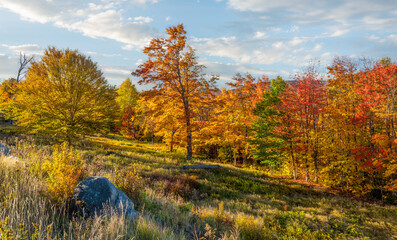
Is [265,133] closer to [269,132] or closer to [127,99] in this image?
[269,132]

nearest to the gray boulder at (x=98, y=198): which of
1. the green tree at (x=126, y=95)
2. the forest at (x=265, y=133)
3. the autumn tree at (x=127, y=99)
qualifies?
the forest at (x=265, y=133)

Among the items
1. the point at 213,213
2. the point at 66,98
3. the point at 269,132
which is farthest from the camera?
the point at 269,132

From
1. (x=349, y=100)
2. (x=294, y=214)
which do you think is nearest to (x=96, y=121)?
(x=294, y=214)

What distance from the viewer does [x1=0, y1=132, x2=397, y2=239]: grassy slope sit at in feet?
10.6

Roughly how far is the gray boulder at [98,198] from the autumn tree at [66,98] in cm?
1139

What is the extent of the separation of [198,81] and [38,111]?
37.7 feet

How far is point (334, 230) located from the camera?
7.66 m

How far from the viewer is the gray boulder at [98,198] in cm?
388

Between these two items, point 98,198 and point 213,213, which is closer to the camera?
point 98,198

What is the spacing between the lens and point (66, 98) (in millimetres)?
14008

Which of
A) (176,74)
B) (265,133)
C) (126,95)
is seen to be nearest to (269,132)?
(265,133)

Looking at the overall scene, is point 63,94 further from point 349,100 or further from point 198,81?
point 349,100

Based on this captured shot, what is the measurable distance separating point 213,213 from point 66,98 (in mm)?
13404

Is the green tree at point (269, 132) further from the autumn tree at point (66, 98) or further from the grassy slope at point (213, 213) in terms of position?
the autumn tree at point (66, 98)
